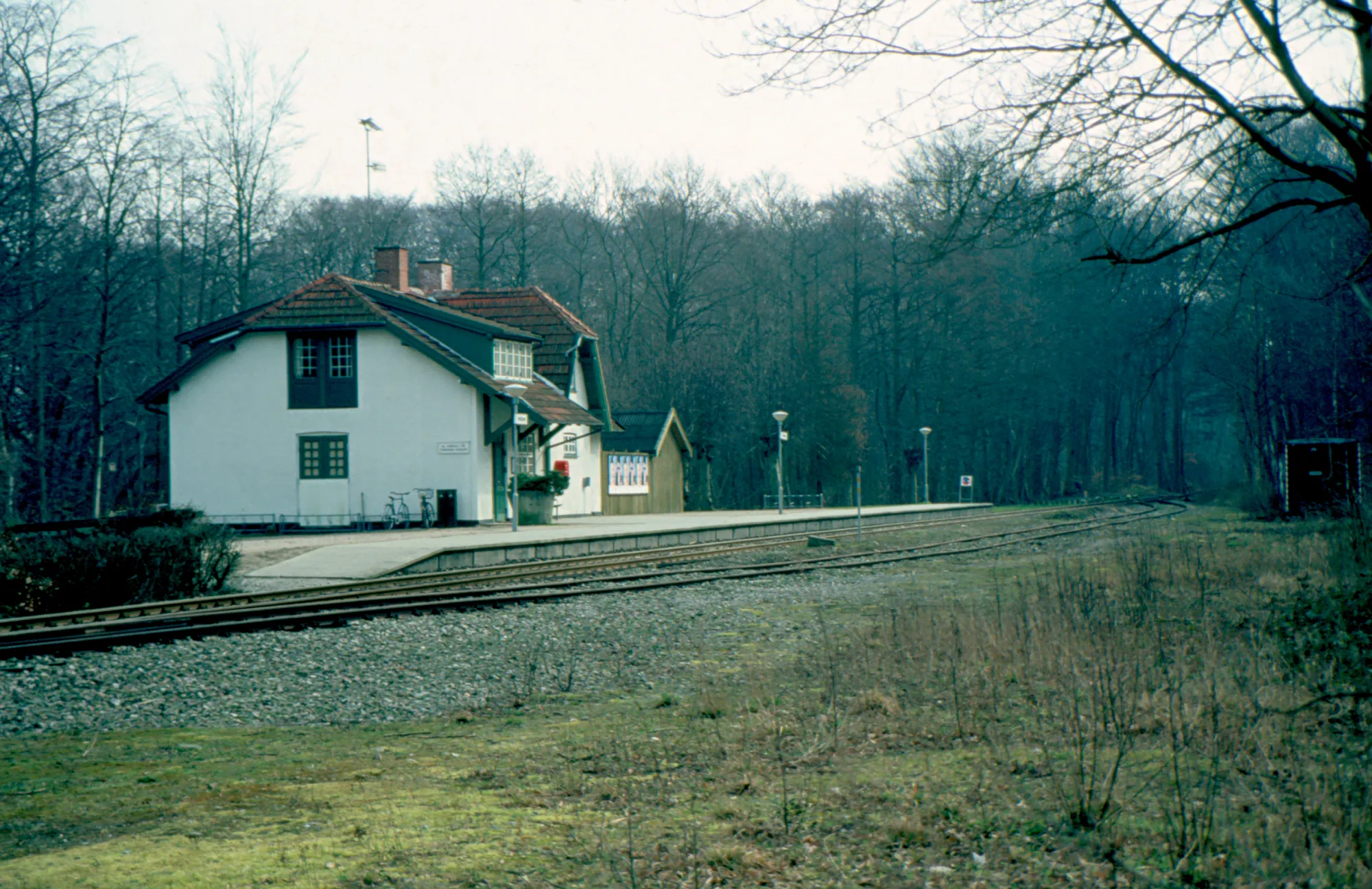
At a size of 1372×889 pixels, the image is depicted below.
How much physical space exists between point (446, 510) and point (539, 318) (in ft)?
31.4

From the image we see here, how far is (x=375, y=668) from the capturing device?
9.77 meters

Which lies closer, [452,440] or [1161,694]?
[1161,694]

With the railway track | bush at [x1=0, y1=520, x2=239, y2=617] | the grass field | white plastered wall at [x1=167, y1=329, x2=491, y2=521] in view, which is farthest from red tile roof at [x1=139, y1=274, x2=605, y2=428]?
the grass field

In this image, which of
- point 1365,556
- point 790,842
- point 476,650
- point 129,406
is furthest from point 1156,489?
point 790,842

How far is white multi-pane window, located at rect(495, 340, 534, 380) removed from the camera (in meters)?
33.4

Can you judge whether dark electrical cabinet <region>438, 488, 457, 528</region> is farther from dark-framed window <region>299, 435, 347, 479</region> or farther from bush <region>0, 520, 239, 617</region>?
bush <region>0, 520, 239, 617</region>

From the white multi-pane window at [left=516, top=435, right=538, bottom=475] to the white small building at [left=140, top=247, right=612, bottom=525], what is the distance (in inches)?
2.8

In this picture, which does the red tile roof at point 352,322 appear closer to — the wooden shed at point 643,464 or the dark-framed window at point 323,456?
the dark-framed window at point 323,456

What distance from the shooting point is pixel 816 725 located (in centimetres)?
670

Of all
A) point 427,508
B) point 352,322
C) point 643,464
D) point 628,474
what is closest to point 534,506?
point 427,508

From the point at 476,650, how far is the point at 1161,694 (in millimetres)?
6203

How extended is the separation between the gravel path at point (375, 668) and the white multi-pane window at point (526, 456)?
806 inches

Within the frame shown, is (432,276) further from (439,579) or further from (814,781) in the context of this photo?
(814,781)

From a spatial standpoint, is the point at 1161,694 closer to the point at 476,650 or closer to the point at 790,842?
the point at 790,842
